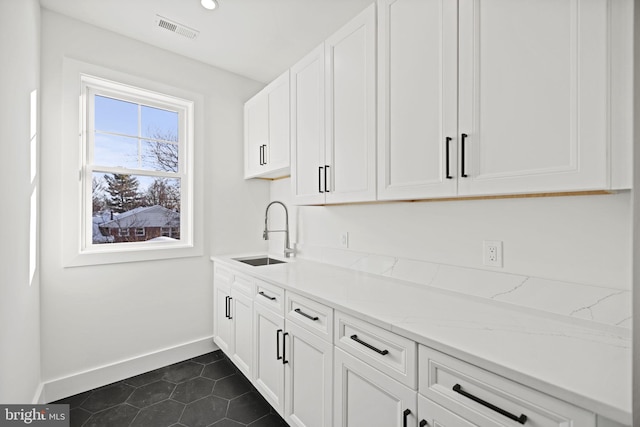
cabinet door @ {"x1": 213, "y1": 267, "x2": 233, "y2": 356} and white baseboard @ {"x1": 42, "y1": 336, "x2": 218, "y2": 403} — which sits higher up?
cabinet door @ {"x1": 213, "y1": 267, "x2": 233, "y2": 356}

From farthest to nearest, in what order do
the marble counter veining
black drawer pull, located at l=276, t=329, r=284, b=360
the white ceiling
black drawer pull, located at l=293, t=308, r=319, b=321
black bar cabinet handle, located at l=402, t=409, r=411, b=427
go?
the white ceiling
black drawer pull, located at l=276, t=329, r=284, b=360
black drawer pull, located at l=293, t=308, r=319, b=321
black bar cabinet handle, located at l=402, t=409, r=411, b=427
the marble counter veining

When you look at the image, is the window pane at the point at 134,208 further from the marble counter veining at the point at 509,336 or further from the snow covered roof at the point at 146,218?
the marble counter veining at the point at 509,336

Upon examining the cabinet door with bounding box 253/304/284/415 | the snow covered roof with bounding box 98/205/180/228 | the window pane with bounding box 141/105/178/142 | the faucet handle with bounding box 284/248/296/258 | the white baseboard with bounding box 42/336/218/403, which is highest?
the window pane with bounding box 141/105/178/142

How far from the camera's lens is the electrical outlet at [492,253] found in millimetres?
1396

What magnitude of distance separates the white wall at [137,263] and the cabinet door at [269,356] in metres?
1.01

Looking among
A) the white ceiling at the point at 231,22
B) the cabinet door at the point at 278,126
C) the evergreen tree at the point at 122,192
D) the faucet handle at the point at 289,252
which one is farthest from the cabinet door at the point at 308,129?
the evergreen tree at the point at 122,192

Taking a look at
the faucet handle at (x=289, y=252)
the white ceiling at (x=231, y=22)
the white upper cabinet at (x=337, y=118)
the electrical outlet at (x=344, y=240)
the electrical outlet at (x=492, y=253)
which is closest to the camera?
the electrical outlet at (x=492, y=253)

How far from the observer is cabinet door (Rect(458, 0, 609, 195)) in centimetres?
90

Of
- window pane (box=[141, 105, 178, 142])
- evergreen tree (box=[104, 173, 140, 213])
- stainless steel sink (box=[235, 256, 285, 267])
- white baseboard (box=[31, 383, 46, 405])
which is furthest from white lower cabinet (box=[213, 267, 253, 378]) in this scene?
window pane (box=[141, 105, 178, 142])

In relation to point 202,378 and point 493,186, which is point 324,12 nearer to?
point 493,186

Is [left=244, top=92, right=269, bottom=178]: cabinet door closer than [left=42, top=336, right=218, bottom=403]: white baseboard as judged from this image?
No

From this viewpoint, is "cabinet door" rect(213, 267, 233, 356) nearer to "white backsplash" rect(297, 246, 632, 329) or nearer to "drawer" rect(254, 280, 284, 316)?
"drawer" rect(254, 280, 284, 316)

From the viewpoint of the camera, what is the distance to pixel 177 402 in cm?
203

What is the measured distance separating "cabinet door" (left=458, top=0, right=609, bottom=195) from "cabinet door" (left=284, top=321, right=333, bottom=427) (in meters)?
1.01
